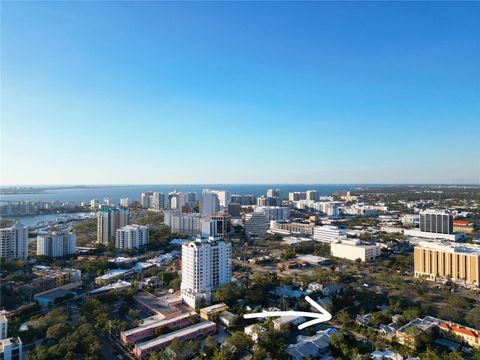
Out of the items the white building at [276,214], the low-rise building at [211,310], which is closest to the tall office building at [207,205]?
the white building at [276,214]

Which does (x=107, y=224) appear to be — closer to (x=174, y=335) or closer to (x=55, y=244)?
(x=55, y=244)

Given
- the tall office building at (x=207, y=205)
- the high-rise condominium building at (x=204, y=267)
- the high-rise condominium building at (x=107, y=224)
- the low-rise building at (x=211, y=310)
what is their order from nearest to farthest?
the low-rise building at (x=211, y=310)
the high-rise condominium building at (x=204, y=267)
the high-rise condominium building at (x=107, y=224)
the tall office building at (x=207, y=205)

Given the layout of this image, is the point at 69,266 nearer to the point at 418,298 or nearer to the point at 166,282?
the point at 166,282

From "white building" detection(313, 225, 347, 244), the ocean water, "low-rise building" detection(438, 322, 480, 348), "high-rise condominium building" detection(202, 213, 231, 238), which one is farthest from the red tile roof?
the ocean water

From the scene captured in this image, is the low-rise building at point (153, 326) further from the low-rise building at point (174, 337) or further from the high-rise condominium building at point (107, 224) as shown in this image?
the high-rise condominium building at point (107, 224)

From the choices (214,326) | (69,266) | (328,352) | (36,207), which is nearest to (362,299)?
(328,352)

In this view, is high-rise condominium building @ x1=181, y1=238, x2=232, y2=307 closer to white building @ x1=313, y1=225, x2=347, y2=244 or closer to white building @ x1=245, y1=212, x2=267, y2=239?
white building @ x1=313, y1=225, x2=347, y2=244
